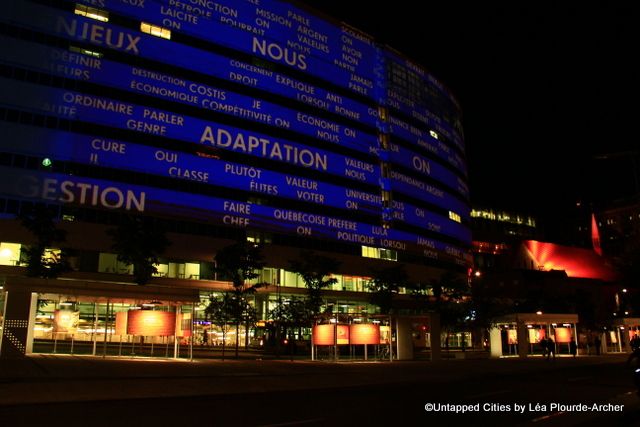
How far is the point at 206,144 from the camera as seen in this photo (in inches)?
Result: 2470

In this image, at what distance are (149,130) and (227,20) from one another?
18.8m

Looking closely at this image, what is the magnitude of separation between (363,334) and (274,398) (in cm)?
2135

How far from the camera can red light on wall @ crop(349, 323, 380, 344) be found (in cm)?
3906

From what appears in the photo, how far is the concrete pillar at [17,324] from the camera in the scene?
25781 millimetres

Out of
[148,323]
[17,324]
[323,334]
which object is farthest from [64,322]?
[323,334]

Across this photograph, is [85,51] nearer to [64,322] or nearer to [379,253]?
[64,322]

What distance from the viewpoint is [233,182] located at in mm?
63719

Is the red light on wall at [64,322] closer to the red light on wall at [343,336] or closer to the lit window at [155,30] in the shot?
the red light on wall at [343,336]

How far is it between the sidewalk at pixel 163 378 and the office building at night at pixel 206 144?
22.4 ft

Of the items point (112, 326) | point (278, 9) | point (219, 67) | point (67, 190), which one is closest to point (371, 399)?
point (112, 326)

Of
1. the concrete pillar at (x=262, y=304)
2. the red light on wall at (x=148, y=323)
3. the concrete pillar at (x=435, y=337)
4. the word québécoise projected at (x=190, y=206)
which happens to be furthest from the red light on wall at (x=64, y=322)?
the concrete pillar at (x=262, y=304)

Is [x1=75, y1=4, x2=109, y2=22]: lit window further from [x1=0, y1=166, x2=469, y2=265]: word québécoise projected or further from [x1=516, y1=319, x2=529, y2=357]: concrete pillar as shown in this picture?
[x1=516, y1=319, x2=529, y2=357]: concrete pillar

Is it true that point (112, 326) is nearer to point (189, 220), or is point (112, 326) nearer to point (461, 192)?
point (189, 220)

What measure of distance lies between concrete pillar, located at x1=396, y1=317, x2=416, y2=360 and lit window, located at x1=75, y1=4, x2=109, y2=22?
44.7m
